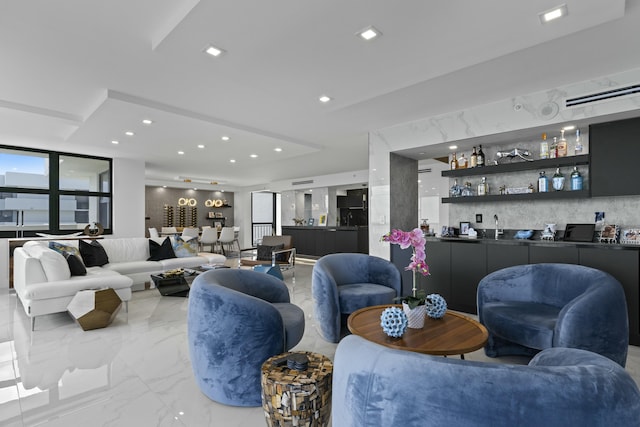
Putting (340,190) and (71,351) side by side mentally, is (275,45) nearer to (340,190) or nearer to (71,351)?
(71,351)

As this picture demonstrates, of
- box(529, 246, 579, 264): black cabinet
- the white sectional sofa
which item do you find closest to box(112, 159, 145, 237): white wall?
the white sectional sofa

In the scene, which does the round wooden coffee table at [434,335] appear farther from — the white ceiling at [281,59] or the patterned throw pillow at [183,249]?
the patterned throw pillow at [183,249]

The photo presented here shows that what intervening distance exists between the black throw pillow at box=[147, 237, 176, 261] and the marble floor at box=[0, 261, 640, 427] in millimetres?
2043

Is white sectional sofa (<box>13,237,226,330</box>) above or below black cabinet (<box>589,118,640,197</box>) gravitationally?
below

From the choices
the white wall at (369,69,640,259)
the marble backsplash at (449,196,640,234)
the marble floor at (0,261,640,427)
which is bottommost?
the marble floor at (0,261,640,427)

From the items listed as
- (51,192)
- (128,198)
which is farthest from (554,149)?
(51,192)

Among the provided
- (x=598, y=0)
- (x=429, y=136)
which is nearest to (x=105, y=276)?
(x=429, y=136)

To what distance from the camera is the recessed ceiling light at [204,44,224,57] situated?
9.36 feet

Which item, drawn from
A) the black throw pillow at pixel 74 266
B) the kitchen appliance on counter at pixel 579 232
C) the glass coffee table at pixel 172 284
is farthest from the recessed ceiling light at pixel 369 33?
the black throw pillow at pixel 74 266

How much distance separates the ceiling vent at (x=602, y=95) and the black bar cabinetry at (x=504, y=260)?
153 centimetres

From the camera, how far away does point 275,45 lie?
2.84 metres

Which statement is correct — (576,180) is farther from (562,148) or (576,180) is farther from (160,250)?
(160,250)

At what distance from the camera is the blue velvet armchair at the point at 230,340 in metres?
2.08

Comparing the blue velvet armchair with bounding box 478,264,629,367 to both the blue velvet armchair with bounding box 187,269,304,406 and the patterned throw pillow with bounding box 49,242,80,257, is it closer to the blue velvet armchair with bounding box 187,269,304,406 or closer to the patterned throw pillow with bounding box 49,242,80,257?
the blue velvet armchair with bounding box 187,269,304,406
